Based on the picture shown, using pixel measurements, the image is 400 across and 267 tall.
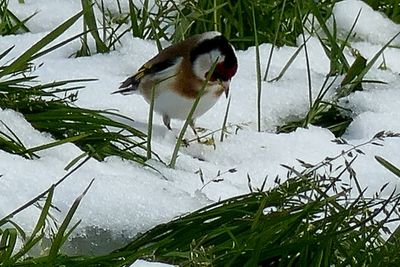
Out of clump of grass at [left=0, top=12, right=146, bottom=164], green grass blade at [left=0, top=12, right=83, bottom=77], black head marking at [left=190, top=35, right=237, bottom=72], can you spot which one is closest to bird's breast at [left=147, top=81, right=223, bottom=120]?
black head marking at [left=190, top=35, right=237, bottom=72]

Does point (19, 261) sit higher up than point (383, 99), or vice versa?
point (19, 261)

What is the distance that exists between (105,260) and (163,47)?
7.76 ft

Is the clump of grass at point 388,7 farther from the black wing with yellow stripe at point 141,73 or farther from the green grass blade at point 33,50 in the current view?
the green grass blade at point 33,50

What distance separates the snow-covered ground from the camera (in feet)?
9.37

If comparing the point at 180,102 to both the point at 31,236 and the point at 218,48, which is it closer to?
the point at 218,48

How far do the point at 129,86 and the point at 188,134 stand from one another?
275mm

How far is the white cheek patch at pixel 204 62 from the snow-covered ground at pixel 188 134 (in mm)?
168

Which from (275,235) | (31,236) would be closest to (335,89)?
(275,235)

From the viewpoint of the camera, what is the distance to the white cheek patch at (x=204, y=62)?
4125 millimetres

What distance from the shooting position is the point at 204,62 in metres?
4.16

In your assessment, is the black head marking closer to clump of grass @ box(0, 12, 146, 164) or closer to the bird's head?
the bird's head

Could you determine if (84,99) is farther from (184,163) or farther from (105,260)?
(105,260)

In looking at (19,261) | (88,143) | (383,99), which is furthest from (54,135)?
(383,99)

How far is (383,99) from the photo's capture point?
4242mm
